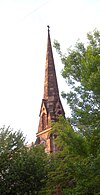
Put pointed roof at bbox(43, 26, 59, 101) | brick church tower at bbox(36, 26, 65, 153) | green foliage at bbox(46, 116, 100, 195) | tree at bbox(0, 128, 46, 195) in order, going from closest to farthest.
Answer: green foliage at bbox(46, 116, 100, 195), tree at bbox(0, 128, 46, 195), brick church tower at bbox(36, 26, 65, 153), pointed roof at bbox(43, 26, 59, 101)

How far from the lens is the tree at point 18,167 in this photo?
1698 cm

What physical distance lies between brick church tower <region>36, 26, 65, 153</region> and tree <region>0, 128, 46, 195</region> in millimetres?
9763

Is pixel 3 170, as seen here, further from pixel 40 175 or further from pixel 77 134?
pixel 77 134

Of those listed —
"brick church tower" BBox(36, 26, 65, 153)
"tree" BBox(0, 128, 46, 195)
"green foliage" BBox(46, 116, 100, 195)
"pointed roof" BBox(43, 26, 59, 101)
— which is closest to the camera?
"green foliage" BBox(46, 116, 100, 195)

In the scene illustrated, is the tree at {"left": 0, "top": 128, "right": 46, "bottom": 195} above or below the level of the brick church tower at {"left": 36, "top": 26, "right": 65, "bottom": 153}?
below

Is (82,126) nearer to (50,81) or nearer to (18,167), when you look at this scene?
(18,167)

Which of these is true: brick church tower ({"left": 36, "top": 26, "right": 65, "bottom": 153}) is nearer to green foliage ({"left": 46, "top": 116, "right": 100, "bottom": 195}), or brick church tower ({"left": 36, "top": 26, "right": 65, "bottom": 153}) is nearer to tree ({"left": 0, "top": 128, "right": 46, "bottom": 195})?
tree ({"left": 0, "top": 128, "right": 46, "bottom": 195})

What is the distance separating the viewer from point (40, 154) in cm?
1944

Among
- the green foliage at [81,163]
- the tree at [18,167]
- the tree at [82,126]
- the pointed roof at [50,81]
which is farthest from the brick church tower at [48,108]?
the green foliage at [81,163]

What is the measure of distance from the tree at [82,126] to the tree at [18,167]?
3.50m

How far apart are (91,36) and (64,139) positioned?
5224mm

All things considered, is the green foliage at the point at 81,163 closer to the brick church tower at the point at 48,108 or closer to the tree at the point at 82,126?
the tree at the point at 82,126

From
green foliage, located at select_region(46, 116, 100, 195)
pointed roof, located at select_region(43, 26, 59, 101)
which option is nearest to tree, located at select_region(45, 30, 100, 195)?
green foliage, located at select_region(46, 116, 100, 195)

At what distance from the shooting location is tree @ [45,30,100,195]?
1041cm
